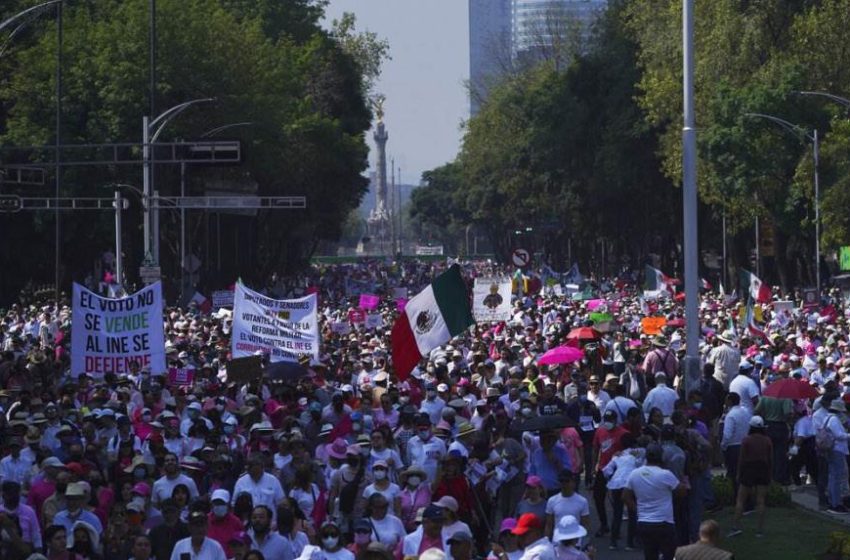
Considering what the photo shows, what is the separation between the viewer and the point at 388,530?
542 inches

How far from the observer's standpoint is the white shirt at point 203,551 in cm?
1281

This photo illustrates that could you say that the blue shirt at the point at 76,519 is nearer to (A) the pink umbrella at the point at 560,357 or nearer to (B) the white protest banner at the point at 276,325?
(A) the pink umbrella at the point at 560,357

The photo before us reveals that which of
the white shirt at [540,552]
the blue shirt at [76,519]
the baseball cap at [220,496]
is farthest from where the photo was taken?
the blue shirt at [76,519]

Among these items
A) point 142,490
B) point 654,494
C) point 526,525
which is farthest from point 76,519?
point 654,494

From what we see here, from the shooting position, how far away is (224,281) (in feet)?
268

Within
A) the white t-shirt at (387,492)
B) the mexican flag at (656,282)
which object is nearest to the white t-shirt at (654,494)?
the white t-shirt at (387,492)

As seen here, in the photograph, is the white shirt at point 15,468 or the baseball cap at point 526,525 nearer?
the baseball cap at point 526,525

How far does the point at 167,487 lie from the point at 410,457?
2.91m

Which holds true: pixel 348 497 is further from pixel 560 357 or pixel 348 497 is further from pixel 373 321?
pixel 373 321

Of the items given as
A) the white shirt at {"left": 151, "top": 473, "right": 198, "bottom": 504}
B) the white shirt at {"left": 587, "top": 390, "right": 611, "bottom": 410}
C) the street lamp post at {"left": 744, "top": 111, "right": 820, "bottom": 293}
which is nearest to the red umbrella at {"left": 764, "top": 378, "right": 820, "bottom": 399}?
the white shirt at {"left": 587, "top": 390, "right": 611, "bottom": 410}

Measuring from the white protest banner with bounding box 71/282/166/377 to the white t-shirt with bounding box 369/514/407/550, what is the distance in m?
9.55

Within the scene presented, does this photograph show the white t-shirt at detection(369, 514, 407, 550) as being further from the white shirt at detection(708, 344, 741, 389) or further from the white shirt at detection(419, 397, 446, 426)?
the white shirt at detection(708, 344, 741, 389)

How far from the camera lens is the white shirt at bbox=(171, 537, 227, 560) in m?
12.8

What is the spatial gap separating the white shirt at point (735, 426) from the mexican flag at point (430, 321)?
4069 mm
